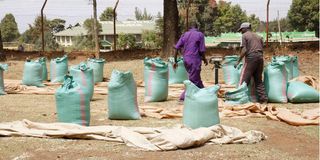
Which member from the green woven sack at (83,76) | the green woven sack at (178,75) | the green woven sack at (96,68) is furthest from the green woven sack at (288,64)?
the green woven sack at (96,68)

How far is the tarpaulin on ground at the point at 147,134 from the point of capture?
17.9 feet

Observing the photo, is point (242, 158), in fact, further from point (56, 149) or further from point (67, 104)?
point (67, 104)

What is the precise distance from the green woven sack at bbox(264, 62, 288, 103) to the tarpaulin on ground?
9.47 feet

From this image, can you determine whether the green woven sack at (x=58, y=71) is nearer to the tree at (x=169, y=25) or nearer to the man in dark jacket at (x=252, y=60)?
the tree at (x=169, y=25)

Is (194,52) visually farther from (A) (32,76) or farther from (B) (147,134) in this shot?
(A) (32,76)

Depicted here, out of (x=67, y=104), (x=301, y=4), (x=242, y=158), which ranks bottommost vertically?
(x=242, y=158)

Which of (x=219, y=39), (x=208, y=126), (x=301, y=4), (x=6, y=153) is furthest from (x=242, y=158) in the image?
(x=301, y=4)

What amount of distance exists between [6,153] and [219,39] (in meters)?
46.5

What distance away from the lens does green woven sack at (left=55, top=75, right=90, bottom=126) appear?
255 inches

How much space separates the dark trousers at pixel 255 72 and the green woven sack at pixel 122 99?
2.23 metres

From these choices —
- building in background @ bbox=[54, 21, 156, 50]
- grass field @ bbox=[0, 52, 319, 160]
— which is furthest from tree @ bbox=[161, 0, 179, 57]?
building in background @ bbox=[54, 21, 156, 50]

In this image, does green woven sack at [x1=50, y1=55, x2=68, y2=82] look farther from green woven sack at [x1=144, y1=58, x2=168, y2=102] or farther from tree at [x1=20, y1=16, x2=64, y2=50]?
tree at [x1=20, y1=16, x2=64, y2=50]

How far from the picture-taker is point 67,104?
6.48 meters

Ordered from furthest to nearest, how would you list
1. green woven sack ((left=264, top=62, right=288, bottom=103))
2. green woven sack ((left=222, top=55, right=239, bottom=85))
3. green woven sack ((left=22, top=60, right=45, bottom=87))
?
green woven sack ((left=22, top=60, right=45, bottom=87)) < green woven sack ((left=222, top=55, right=239, bottom=85)) < green woven sack ((left=264, top=62, right=288, bottom=103))
